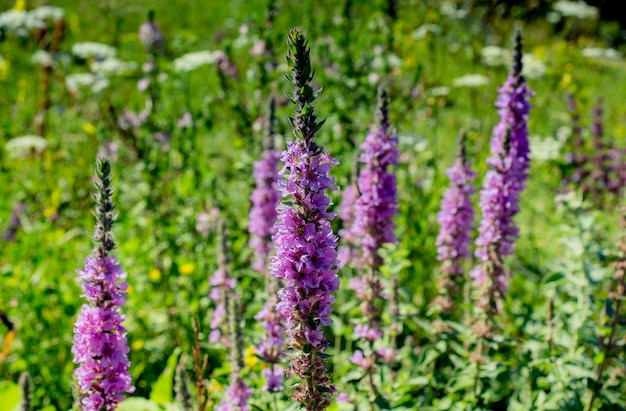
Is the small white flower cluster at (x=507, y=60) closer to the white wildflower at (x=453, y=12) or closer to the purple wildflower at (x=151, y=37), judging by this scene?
the white wildflower at (x=453, y=12)

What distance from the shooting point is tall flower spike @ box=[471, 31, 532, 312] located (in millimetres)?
2885

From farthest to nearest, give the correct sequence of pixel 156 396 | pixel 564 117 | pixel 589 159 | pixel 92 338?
1. pixel 564 117
2. pixel 589 159
3. pixel 156 396
4. pixel 92 338

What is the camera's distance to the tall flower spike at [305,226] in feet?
5.55

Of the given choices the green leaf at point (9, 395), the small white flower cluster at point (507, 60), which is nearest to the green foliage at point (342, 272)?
the green leaf at point (9, 395)

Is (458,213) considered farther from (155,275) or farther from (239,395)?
(155,275)

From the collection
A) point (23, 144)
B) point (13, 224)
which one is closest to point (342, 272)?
point (13, 224)

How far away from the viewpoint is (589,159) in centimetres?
621

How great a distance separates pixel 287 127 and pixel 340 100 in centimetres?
61

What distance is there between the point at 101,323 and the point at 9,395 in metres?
1.73

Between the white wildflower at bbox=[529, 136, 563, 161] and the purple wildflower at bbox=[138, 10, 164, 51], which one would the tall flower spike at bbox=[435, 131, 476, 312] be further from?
the purple wildflower at bbox=[138, 10, 164, 51]

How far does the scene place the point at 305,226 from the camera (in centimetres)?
176

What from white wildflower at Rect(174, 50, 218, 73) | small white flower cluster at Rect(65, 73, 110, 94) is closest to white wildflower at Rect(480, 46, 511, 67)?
white wildflower at Rect(174, 50, 218, 73)

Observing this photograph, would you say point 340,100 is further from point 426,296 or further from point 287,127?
point 426,296

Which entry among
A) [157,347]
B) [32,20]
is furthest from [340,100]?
[32,20]
